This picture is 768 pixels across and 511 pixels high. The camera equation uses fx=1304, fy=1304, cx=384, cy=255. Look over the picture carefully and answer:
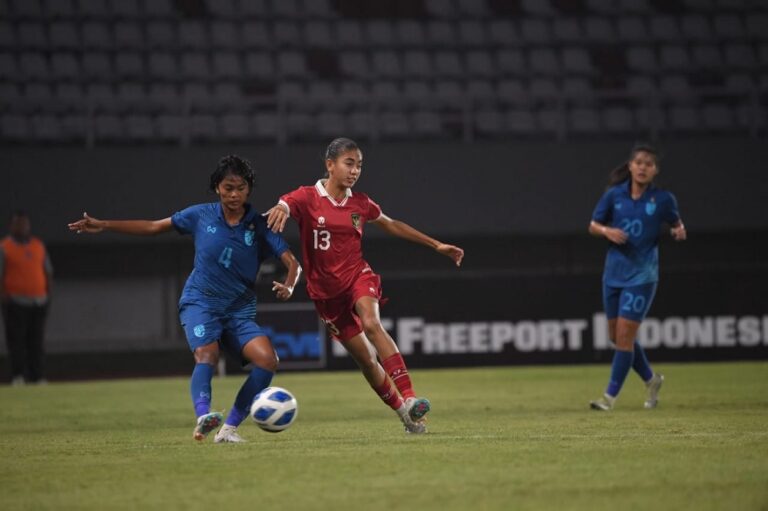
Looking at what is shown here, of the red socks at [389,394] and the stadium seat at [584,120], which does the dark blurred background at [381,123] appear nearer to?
the stadium seat at [584,120]

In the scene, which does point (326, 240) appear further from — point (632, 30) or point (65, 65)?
point (632, 30)

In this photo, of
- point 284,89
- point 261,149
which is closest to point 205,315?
point 261,149

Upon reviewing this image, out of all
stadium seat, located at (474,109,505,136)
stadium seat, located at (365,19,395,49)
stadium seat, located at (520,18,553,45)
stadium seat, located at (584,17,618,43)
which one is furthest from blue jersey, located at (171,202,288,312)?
stadium seat, located at (584,17,618,43)

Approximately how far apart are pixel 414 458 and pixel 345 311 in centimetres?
204

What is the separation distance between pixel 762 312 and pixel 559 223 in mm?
4233

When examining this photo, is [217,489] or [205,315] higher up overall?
[205,315]

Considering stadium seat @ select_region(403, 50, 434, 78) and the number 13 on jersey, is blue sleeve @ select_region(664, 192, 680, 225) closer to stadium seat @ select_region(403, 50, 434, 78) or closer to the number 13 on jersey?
the number 13 on jersey

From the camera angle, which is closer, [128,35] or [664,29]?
[128,35]

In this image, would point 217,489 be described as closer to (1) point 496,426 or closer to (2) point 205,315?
(2) point 205,315

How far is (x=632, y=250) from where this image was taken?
438 inches

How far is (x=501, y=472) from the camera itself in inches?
245

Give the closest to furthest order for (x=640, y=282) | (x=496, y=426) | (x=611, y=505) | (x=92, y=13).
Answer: (x=611, y=505), (x=496, y=426), (x=640, y=282), (x=92, y=13)

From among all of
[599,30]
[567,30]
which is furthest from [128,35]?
[599,30]

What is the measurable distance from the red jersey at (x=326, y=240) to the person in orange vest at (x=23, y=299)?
9.54 metres
